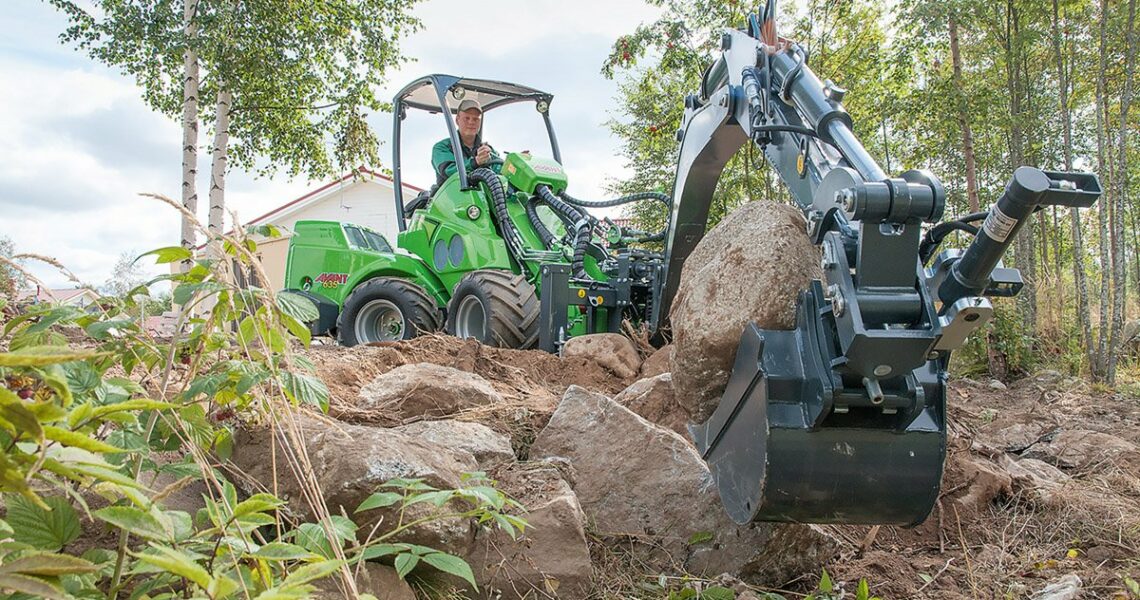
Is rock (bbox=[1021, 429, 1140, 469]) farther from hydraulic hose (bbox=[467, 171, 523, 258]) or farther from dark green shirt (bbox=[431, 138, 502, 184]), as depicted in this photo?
dark green shirt (bbox=[431, 138, 502, 184])

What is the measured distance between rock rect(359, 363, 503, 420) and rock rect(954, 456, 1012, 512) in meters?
1.88

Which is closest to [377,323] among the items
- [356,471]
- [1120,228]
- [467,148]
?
[467,148]

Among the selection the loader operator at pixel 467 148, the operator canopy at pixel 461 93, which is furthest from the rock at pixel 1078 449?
the operator canopy at pixel 461 93

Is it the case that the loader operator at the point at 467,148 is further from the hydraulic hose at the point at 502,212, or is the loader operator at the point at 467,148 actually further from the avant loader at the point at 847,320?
the avant loader at the point at 847,320

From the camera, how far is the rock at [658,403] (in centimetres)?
350

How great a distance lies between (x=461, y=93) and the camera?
293 inches

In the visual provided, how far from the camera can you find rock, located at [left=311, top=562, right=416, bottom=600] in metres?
1.77

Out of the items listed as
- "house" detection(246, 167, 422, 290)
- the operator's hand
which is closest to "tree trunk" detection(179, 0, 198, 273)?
the operator's hand

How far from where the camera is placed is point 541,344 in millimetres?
5703

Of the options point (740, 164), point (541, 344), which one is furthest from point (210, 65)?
point (541, 344)

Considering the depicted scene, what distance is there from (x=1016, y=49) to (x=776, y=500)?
9.15m

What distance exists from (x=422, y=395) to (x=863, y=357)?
6.09 feet

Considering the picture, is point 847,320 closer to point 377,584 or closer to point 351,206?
point 377,584

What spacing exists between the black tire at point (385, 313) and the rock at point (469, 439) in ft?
13.0
